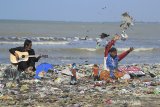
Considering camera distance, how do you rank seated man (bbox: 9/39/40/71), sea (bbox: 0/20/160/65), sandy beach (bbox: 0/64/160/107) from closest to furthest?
sandy beach (bbox: 0/64/160/107), seated man (bbox: 9/39/40/71), sea (bbox: 0/20/160/65)

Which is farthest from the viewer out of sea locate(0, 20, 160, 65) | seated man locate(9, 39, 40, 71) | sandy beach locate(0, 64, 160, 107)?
sea locate(0, 20, 160, 65)

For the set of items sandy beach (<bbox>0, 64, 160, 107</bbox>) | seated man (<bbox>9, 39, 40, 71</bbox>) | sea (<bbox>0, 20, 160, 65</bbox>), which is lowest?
sea (<bbox>0, 20, 160, 65</bbox>)

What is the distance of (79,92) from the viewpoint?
9953 mm

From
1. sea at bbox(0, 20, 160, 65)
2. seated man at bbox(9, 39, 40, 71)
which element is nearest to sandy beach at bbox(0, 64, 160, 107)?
seated man at bbox(9, 39, 40, 71)

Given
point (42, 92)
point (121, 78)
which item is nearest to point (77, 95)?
point (42, 92)

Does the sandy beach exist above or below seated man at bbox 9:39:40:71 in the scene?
below

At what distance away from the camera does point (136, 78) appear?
12.5 meters

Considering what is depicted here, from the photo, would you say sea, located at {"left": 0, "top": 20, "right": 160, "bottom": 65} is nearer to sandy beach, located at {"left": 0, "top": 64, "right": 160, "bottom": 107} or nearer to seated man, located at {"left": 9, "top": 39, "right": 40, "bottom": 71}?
seated man, located at {"left": 9, "top": 39, "right": 40, "bottom": 71}

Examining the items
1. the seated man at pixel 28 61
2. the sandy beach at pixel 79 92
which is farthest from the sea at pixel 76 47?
the sandy beach at pixel 79 92

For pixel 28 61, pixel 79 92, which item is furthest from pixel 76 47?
pixel 79 92

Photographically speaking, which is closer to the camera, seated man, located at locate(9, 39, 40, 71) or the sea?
seated man, located at locate(9, 39, 40, 71)

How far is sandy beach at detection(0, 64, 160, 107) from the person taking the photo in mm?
8406

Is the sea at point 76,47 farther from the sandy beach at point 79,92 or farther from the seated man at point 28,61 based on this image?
the sandy beach at point 79,92

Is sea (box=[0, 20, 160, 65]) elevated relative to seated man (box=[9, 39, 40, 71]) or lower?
lower
